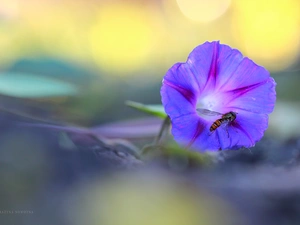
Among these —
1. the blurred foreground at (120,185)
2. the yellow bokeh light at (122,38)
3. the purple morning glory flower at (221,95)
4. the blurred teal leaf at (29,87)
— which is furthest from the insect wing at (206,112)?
the yellow bokeh light at (122,38)

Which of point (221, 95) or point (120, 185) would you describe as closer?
point (221, 95)

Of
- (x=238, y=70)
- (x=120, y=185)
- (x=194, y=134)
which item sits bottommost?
(x=120, y=185)

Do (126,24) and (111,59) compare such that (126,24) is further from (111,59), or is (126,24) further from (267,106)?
(267,106)

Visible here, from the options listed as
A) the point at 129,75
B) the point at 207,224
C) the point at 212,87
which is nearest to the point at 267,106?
the point at 212,87

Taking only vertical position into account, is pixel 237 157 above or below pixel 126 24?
below

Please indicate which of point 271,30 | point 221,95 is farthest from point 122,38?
point 221,95

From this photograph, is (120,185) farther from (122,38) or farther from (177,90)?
(122,38)

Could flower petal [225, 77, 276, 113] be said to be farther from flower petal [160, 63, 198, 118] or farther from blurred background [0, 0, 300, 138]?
blurred background [0, 0, 300, 138]
